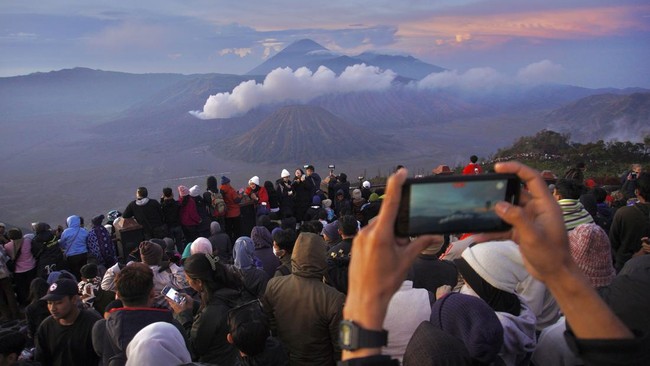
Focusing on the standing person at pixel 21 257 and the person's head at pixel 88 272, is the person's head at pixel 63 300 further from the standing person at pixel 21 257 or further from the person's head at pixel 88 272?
the standing person at pixel 21 257

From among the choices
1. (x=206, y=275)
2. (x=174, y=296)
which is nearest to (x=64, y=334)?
(x=174, y=296)

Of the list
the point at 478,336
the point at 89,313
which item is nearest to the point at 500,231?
the point at 478,336

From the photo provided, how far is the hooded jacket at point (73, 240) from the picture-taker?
7145mm

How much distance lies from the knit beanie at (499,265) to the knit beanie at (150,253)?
10.8 ft

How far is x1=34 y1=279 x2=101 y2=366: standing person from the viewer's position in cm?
361

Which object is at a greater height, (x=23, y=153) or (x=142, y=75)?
(x=142, y=75)

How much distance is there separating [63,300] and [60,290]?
92 mm

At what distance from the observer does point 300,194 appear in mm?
10602

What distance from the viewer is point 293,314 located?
3482mm

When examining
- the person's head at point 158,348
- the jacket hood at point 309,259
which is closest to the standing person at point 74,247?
the jacket hood at point 309,259

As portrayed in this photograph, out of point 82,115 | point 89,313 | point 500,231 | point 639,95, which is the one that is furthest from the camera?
point 82,115

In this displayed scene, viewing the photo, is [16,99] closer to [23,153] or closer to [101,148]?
[23,153]

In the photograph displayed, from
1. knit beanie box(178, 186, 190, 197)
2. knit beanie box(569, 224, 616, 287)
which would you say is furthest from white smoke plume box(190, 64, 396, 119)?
knit beanie box(569, 224, 616, 287)

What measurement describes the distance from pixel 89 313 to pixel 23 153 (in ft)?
389
